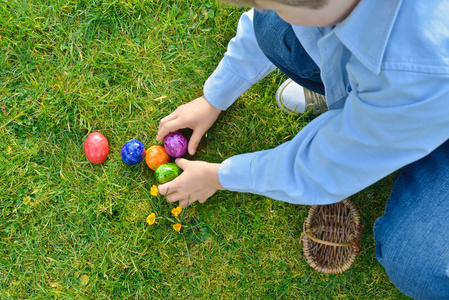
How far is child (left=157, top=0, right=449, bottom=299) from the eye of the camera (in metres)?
1.00

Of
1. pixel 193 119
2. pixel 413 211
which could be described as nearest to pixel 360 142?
pixel 413 211

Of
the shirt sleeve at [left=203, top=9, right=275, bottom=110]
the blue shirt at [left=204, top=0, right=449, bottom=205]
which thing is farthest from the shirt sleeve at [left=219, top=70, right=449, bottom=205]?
the shirt sleeve at [left=203, top=9, right=275, bottom=110]

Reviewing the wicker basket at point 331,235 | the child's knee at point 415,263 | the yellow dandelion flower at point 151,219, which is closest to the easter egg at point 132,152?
the yellow dandelion flower at point 151,219

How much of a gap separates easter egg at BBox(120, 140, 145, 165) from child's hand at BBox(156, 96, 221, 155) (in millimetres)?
106

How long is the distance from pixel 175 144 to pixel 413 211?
1.12 metres

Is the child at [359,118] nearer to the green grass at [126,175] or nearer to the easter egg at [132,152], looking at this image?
the easter egg at [132,152]

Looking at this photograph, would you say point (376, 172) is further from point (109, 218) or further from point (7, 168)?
point (7, 168)

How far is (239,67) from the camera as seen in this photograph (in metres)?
1.86

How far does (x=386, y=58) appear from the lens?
102 cm

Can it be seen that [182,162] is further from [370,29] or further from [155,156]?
[370,29]

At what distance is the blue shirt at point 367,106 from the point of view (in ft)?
3.25

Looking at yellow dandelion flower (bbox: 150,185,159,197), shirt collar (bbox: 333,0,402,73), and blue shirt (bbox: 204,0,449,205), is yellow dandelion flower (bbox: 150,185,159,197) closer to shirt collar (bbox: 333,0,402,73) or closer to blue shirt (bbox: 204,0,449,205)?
blue shirt (bbox: 204,0,449,205)

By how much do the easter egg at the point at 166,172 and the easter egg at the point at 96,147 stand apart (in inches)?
12.8

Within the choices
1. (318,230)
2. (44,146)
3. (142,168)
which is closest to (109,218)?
(142,168)
